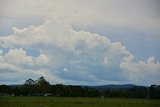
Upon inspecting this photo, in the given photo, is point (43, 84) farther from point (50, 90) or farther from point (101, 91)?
point (101, 91)

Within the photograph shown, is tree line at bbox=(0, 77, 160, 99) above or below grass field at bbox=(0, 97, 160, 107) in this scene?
above

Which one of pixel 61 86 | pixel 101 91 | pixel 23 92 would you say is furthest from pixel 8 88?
pixel 101 91

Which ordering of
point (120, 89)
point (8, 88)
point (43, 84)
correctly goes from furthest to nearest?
point (43, 84), point (120, 89), point (8, 88)

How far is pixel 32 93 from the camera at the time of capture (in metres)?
86.8

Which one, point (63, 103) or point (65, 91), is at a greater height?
point (65, 91)

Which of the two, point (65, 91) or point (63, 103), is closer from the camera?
point (63, 103)

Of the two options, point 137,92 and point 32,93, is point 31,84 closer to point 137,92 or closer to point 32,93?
point 32,93

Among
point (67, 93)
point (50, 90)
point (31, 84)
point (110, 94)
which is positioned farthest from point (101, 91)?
point (31, 84)

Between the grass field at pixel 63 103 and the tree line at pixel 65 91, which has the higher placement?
the tree line at pixel 65 91

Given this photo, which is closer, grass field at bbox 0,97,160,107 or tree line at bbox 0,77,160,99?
grass field at bbox 0,97,160,107

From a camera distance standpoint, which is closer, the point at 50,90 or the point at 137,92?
the point at 137,92

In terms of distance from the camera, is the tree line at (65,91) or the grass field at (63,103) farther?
the tree line at (65,91)

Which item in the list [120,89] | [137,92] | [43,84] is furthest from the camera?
[43,84]

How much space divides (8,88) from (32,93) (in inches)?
809
